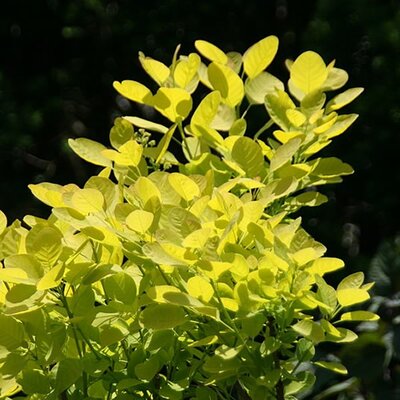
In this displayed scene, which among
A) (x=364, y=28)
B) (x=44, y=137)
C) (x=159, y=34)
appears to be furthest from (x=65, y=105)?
(x=364, y=28)

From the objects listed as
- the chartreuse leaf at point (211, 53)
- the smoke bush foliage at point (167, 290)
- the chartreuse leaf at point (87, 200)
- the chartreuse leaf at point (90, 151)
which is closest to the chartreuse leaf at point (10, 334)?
the smoke bush foliage at point (167, 290)

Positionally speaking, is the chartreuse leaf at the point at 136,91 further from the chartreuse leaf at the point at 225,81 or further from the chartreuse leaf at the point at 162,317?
the chartreuse leaf at the point at 162,317

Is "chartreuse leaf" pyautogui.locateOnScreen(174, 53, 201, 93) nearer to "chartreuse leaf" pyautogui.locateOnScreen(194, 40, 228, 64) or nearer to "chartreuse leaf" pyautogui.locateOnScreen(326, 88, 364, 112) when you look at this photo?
"chartreuse leaf" pyautogui.locateOnScreen(194, 40, 228, 64)

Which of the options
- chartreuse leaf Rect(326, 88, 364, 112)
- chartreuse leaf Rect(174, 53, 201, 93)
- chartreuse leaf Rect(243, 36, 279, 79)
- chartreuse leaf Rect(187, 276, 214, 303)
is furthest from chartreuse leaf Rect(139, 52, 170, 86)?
chartreuse leaf Rect(187, 276, 214, 303)

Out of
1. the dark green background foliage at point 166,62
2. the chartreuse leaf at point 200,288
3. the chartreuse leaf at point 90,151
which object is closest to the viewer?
the chartreuse leaf at point 200,288

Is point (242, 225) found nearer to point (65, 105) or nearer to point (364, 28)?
point (364, 28)

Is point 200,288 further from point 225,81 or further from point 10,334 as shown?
point 225,81
